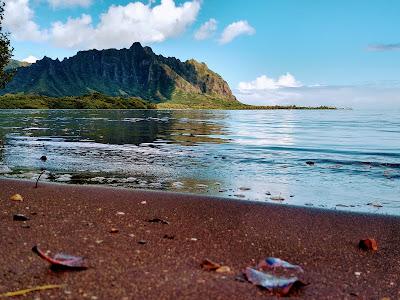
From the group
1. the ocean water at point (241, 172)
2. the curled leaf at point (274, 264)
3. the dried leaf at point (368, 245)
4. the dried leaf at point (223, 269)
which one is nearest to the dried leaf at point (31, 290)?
the dried leaf at point (223, 269)

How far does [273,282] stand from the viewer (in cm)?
628

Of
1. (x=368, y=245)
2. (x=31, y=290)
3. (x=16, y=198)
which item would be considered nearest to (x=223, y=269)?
(x=31, y=290)

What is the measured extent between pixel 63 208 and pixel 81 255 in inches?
165

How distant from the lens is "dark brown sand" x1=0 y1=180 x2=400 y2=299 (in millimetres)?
5984

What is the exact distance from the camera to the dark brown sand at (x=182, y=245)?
236 inches

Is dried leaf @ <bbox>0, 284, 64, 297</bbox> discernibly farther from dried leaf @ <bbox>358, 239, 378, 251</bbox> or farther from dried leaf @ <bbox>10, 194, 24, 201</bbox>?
dried leaf @ <bbox>10, 194, 24, 201</bbox>

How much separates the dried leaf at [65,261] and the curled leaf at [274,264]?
3.00 m

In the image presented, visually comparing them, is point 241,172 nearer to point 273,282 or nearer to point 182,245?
point 182,245

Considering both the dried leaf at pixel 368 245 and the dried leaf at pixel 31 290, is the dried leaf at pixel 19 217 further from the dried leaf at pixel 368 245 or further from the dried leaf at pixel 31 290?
the dried leaf at pixel 368 245

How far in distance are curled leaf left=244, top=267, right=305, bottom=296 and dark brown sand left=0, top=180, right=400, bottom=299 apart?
15cm

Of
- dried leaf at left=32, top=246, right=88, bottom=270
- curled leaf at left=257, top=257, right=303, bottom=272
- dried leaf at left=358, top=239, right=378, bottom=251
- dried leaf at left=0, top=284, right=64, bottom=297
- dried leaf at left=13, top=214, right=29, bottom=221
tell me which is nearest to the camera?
dried leaf at left=0, top=284, right=64, bottom=297

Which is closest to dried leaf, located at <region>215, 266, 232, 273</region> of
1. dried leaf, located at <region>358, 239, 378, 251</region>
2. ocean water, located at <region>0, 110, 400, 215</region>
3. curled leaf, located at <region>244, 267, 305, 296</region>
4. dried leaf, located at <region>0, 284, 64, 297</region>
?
curled leaf, located at <region>244, 267, 305, 296</region>

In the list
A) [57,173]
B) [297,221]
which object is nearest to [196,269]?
[297,221]

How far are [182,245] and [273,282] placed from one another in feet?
7.67
